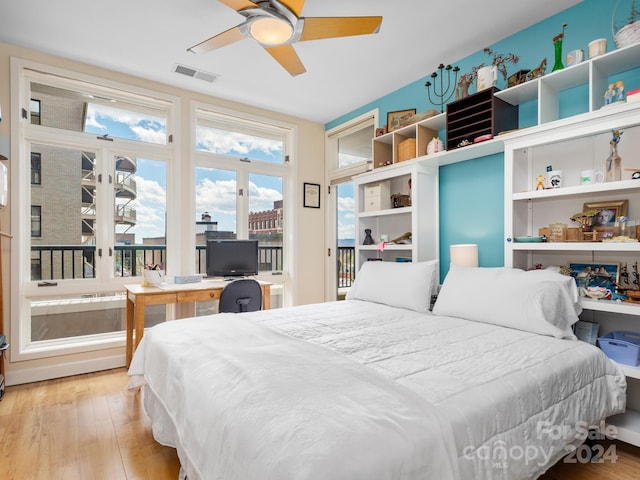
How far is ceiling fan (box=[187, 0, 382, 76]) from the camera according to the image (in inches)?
75.0

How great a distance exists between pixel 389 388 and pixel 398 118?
2902 millimetres

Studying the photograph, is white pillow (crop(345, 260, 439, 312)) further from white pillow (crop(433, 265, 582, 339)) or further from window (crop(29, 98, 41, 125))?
window (crop(29, 98, 41, 125))

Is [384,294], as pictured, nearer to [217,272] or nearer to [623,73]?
[217,272]

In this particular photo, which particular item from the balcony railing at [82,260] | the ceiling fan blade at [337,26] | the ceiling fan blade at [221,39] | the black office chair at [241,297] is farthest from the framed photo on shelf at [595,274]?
the balcony railing at [82,260]

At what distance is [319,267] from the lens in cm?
468

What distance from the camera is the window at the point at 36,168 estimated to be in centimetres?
310

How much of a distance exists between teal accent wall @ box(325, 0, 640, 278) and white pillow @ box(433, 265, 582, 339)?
0.69 m

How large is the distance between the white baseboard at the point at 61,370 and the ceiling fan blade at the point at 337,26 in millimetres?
3315

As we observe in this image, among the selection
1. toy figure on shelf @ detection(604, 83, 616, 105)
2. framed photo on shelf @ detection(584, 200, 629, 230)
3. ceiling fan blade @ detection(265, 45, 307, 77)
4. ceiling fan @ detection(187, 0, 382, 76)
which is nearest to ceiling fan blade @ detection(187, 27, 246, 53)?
ceiling fan @ detection(187, 0, 382, 76)

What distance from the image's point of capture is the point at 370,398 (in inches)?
43.9

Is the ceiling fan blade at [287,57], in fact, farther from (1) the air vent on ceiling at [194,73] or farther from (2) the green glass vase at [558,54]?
(2) the green glass vase at [558,54]

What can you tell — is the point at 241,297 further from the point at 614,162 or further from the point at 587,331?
the point at 614,162

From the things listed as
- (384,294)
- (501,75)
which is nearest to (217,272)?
(384,294)

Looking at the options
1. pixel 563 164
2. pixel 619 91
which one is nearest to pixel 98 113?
pixel 563 164
